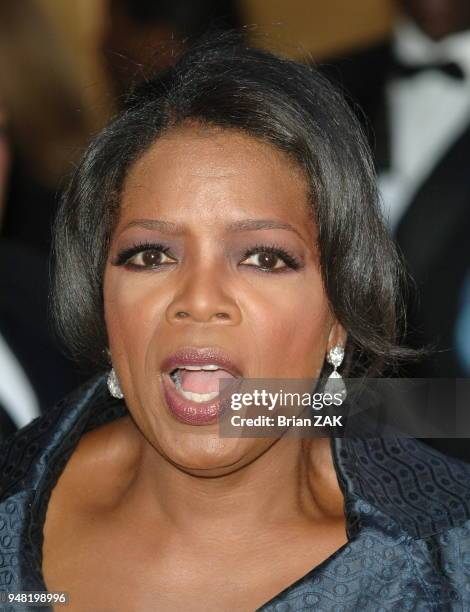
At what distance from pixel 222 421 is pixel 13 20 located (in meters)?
3.13

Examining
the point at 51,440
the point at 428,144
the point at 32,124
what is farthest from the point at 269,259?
the point at 32,124

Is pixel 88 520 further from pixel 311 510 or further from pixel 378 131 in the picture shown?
pixel 378 131

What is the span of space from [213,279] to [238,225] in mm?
99

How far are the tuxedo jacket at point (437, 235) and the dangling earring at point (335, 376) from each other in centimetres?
131

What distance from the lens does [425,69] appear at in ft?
12.7

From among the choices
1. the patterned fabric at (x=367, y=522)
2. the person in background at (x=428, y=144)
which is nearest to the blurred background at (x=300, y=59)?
the person in background at (x=428, y=144)

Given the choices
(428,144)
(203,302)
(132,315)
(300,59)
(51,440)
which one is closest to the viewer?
(203,302)

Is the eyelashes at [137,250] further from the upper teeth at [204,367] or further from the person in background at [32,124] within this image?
the person in background at [32,124]

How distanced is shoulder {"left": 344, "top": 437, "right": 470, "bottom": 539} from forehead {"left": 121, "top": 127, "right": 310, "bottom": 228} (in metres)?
0.48

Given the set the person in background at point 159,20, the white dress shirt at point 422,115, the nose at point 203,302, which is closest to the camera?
the nose at point 203,302

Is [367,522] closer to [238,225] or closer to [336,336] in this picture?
[336,336]

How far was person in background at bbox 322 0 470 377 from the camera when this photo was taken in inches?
137

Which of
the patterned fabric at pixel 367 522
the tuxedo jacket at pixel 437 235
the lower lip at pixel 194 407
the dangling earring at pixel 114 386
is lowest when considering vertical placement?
the patterned fabric at pixel 367 522

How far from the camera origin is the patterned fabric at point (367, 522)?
5.73 ft
